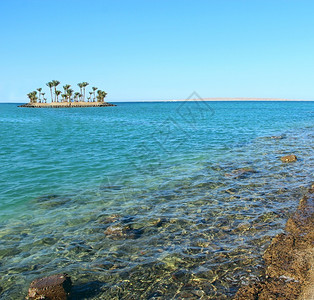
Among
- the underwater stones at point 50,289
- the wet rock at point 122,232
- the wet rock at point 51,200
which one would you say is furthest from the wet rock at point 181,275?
the wet rock at point 51,200

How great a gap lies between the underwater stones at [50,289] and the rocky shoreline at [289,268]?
3.98 metres

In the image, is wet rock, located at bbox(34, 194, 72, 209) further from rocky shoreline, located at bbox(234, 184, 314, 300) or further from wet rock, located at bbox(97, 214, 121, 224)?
rocky shoreline, located at bbox(234, 184, 314, 300)

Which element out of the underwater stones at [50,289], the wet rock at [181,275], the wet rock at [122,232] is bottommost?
the wet rock at [181,275]

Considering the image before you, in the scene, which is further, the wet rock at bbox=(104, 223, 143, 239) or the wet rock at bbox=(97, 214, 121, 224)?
the wet rock at bbox=(97, 214, 121, 224)

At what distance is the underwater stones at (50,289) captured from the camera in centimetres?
632

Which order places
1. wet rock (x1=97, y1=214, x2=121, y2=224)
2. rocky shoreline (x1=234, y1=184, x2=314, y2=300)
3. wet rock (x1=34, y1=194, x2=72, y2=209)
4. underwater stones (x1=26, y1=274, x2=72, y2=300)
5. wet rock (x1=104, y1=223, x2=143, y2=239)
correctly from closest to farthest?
rocky shoreline (x1=234, y1=184, x2=314, y2=300) < underwater stones (x1=26, y1=274, x2=72, y2=300) < wet rock (x1=104, y1=223, x2=143, y2=239) < wet rock (x1=97, y1=214, x2=121, y2=224) < wet rock (x1=34, y1=194, x2=72, y2=209)

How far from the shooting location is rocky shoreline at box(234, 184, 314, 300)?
238 inches

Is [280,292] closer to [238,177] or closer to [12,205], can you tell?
[238,177]

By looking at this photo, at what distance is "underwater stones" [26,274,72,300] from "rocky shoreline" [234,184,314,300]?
3978 mm

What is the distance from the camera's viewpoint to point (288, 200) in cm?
1202

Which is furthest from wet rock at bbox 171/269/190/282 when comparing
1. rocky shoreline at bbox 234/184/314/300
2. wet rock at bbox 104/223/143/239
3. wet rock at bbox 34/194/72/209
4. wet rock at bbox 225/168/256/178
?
wet rock at bbox 225/168/256/178

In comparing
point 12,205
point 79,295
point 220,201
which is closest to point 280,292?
point 79,295

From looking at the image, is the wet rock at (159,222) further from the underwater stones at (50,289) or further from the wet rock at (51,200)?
the wet rock at (51,200)

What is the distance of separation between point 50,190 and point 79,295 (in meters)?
8.84
